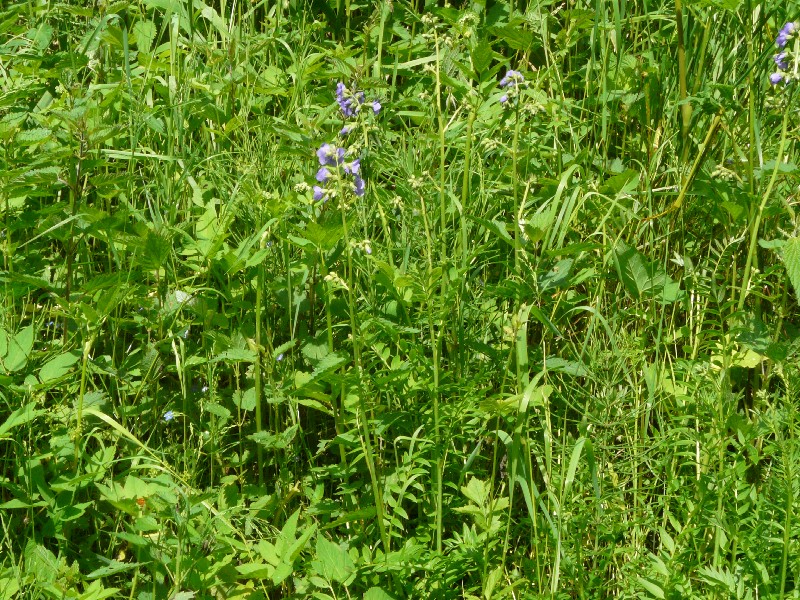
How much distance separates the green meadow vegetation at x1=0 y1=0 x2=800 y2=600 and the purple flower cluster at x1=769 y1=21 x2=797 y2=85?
0.04ft

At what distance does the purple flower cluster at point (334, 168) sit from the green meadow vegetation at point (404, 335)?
0.03 metres

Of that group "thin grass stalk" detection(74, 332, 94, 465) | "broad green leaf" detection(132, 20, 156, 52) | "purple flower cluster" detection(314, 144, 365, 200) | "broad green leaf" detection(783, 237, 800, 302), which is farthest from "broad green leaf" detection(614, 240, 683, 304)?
"broad green leaf" detection(132, 20, 156, 52)

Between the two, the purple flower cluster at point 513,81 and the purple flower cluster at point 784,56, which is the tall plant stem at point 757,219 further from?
the purple flower cluster at point 513,81

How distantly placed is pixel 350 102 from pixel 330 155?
38 cm

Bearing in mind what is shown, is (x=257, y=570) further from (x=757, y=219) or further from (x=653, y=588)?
(x=757, y=219)

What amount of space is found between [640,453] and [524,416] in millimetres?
333

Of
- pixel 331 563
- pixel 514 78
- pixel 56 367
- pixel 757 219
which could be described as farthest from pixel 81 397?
pixel 757 219

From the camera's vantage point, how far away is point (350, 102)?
2.70 meters

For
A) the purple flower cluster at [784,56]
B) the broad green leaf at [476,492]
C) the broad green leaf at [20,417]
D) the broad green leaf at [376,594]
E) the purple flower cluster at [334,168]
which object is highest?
the purple flower cluster at [784,56]

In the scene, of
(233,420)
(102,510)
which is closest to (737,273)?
(233,420)

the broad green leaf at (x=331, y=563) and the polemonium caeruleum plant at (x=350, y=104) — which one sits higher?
the polemonium caeruleum plant at (x=350, y=104)

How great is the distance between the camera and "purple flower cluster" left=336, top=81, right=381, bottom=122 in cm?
257

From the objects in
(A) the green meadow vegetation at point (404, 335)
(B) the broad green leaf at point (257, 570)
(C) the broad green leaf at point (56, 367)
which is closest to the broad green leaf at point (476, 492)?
(A) the green meadow vegetation at point (404, 335)

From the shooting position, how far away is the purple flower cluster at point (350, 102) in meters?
2.57
